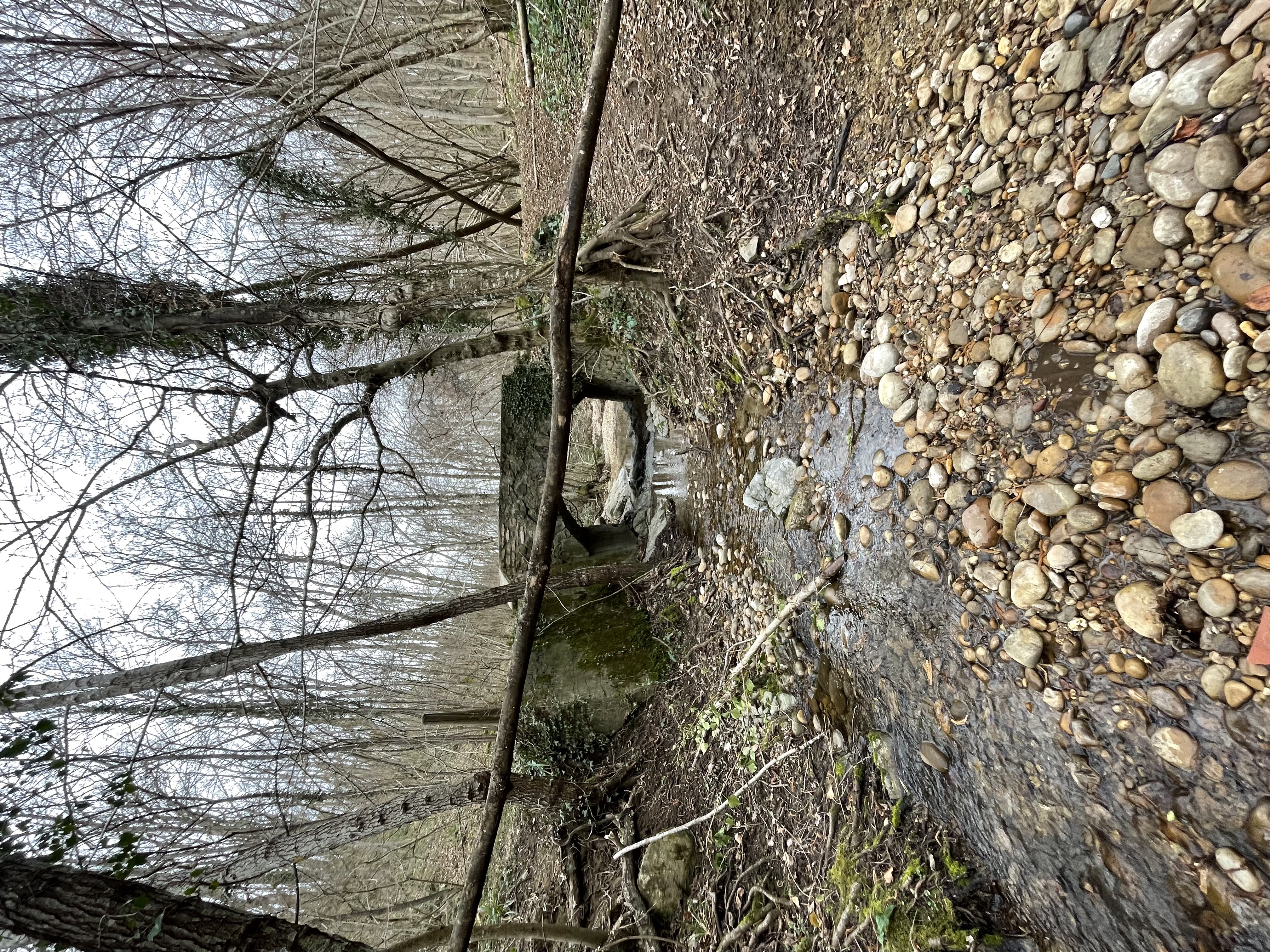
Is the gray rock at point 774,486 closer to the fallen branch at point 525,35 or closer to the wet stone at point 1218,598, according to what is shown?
the wet stone at point 1218,598

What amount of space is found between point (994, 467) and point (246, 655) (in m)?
4.28

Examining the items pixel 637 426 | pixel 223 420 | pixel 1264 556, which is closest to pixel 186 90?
pixel 223 420

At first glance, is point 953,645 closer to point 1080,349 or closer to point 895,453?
point 895,453

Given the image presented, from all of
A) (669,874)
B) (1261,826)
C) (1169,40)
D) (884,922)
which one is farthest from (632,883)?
(1169,40)

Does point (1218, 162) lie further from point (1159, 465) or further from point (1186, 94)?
point (1159, 465)

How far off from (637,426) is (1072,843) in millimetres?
4764

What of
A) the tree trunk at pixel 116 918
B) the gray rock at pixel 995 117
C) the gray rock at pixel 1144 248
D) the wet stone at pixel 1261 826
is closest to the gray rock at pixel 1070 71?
Answer: the gray rock at pixel 995 117

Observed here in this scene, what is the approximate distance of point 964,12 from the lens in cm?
200

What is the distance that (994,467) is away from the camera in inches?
75.8

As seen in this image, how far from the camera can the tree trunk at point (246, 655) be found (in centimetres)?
347

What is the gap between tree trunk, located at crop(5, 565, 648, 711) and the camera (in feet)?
11.4

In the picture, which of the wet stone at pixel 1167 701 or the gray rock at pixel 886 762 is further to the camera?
the gray rock at pixel 886 762

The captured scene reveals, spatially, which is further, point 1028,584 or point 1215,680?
point 1028,584

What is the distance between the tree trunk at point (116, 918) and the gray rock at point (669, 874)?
169 cm
